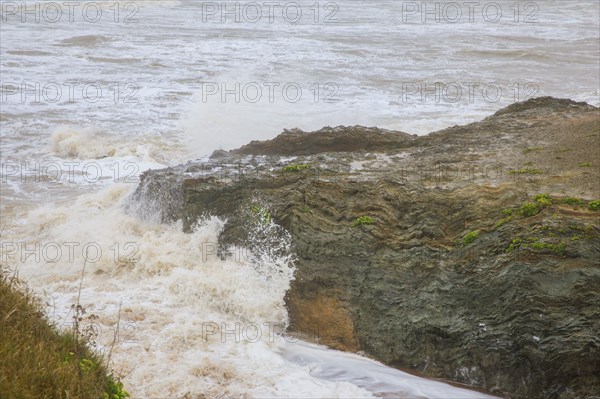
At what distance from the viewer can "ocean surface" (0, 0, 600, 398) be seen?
7.62 meters

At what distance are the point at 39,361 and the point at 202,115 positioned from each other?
13.9 meters

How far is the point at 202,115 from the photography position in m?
18.2

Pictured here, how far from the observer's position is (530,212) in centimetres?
793

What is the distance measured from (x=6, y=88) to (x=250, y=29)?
1533cm

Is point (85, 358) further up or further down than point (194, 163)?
further down

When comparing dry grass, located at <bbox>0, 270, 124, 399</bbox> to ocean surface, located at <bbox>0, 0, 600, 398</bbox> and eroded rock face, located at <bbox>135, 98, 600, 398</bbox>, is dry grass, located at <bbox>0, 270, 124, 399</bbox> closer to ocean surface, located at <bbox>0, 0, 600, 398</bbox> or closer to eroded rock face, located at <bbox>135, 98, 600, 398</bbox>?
ocean surface, located at <bbox>0, 0, 600, 398</bbox>

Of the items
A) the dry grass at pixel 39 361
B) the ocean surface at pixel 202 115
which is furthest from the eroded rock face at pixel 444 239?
the dry grass at pixel 39 361

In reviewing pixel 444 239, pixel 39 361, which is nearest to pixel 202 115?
pixel 444 239

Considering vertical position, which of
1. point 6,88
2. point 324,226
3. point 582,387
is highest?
point 6,88

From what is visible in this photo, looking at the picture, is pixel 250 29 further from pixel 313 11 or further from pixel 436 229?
pixel 436 229

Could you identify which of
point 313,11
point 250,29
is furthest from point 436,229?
point 313,11

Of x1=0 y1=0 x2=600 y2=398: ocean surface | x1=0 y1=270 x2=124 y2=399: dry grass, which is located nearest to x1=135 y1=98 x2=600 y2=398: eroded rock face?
x1=0 y1=0 x2=600 y2=398: ocean surface

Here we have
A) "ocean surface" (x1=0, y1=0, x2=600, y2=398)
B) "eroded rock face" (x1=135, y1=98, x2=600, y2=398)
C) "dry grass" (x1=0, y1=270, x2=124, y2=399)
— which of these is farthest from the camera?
"ocean surface" (x1=0, y1=0, x2=600, y2=398)

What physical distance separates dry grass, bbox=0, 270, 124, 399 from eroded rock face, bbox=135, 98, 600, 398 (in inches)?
135
